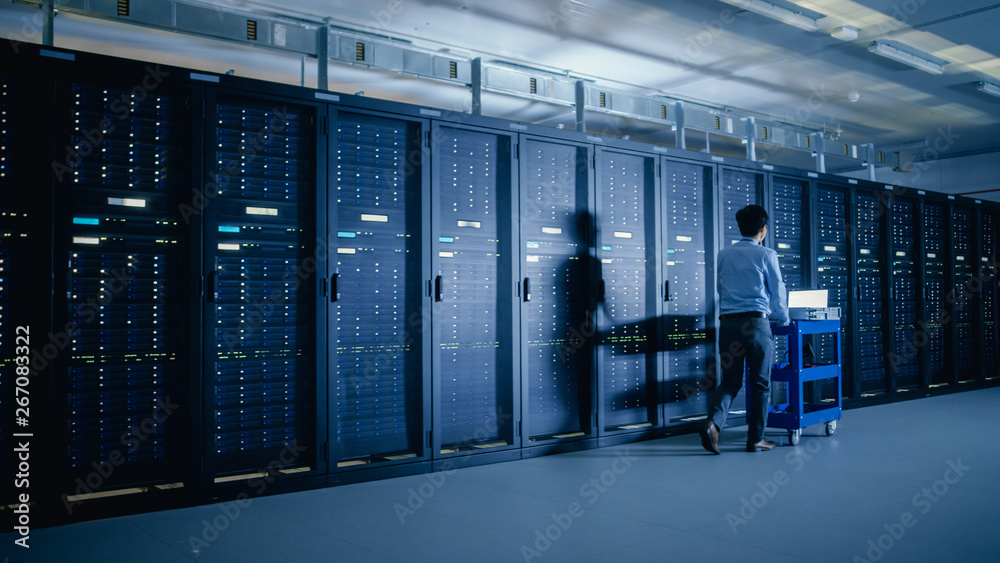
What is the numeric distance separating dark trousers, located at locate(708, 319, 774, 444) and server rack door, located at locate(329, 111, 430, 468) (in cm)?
199

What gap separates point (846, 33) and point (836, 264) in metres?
2.32

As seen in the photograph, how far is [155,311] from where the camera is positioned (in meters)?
3.30

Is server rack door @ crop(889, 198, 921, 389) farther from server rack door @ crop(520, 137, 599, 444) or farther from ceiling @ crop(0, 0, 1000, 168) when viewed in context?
server rack door @ crop(520, 137, 599, 444)

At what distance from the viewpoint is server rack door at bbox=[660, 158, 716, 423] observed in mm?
5293

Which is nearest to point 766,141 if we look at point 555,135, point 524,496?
point 555,135

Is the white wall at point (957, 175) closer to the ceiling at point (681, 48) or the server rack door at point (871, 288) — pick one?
the ceiling at point (681, 48)

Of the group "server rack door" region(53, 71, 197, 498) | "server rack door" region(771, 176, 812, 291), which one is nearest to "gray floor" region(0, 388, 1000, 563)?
"server rack door" region(53, 71, 197, 498)

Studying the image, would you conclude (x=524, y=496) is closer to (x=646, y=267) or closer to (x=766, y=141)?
(x=646, y=267)

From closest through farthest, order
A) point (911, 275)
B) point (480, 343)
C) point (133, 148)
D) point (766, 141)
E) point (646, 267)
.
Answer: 1. point (133, 148)
2. point (480, 343)
3. point (646, 267)
4. point (766, 141)
5. point (911, 275)

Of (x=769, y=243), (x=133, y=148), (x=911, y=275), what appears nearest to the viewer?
(x=133, y=148)

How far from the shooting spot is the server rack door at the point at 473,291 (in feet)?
13.6

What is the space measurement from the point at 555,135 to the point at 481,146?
1.97 feet

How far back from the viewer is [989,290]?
866cm

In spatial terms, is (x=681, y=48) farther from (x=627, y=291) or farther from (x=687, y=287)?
(x=627, y=291)
